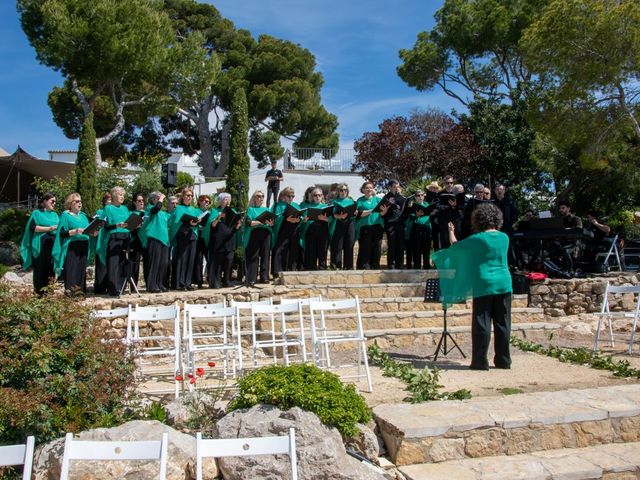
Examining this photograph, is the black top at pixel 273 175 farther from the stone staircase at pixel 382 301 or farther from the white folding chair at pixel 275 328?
the white folding chair at pixel 275 328

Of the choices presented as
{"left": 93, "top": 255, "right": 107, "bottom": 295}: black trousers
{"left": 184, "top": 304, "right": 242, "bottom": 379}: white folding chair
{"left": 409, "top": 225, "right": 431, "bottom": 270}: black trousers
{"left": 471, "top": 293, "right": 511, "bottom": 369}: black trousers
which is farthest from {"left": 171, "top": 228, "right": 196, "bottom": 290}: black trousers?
{"left": 471, "top": 293, "right": 511, "bottom": 369}: black trousers

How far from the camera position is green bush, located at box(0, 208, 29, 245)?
17.7 m

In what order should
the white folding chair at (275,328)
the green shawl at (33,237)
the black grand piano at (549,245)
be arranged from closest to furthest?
1. the white folding chair at (275,328)
2. the green shawl at (33,237)
3. the black grand piano at (549,245)

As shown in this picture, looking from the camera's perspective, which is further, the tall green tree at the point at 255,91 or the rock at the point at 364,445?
the tall green tree at the point at 255,91

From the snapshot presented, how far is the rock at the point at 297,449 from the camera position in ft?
13.9

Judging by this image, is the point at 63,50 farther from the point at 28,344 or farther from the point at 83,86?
the point at 28,344

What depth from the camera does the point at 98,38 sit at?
18859mm

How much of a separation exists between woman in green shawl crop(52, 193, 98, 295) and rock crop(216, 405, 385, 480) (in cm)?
560

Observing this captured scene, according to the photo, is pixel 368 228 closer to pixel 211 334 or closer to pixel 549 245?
pixel 549 245

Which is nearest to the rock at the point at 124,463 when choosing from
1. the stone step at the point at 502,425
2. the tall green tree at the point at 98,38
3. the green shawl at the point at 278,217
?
the stone step at the point at 502,425

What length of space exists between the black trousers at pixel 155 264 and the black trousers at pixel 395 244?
414 cm

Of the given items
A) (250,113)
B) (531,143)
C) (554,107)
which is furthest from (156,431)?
(250,113)

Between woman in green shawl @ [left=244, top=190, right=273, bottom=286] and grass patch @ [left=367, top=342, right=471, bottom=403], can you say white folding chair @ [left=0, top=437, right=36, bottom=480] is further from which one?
woman in green shawl @ [left=244, top=190, right=273, bottom=286]

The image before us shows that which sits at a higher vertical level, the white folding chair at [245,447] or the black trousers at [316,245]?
the black trousers at [316,245]
